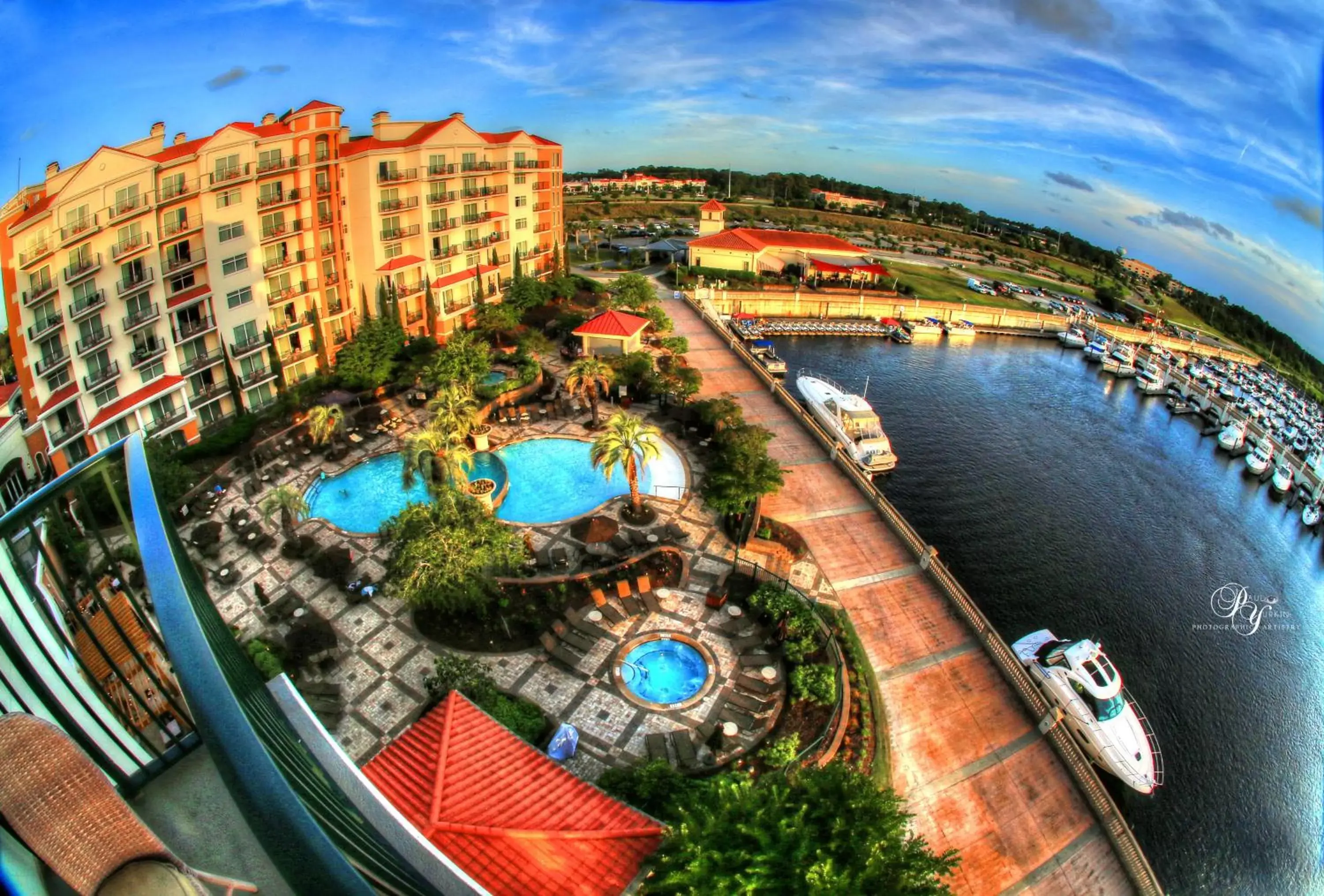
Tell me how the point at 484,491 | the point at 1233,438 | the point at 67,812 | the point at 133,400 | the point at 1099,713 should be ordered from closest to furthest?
the point at 67,812 < the point at 1099,713 < the point at 484,491 < the point at 133,400 < the point at 1233,438

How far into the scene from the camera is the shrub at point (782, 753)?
67.4 ft

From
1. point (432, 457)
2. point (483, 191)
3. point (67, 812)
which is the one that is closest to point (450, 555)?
point (432, 457)

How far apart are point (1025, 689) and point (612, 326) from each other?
36.5 m

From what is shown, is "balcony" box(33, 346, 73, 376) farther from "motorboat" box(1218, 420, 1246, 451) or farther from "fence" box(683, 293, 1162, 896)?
"motorboat" box(1218, 420, 1246, 451)

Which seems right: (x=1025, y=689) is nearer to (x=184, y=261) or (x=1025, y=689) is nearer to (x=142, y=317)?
(x=142, y=317)

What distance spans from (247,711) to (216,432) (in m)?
36.3

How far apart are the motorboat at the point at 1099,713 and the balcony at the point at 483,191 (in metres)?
53.7

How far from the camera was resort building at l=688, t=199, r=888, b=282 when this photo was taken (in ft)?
285

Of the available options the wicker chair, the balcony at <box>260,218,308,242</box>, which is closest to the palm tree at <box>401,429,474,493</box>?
the balcony at <box>260,218,308,242</box>

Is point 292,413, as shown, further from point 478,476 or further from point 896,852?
point 896,852

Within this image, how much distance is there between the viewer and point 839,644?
1009 inches

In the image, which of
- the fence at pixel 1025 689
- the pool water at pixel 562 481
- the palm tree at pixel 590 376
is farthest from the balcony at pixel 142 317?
the fence at pixel 1025 689

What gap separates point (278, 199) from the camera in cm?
4181

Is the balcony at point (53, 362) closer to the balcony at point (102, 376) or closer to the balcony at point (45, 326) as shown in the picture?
the balcony at point (45, 326)
